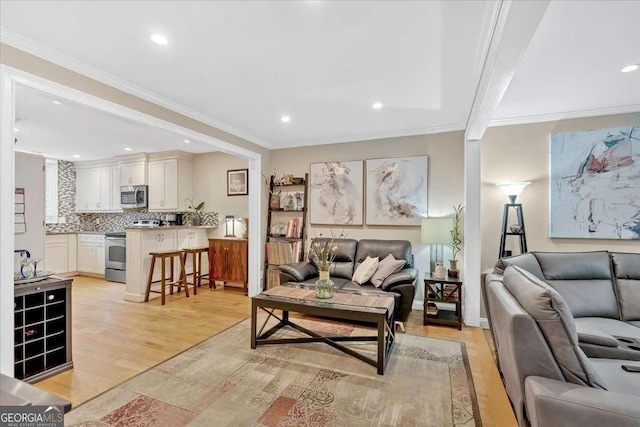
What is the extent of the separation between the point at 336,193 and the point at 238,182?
2.04 metres

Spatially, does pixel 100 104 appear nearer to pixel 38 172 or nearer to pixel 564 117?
pixel 38 172

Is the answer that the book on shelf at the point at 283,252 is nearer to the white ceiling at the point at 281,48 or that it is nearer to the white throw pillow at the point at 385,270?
the white throw pillow at the point at 385,270

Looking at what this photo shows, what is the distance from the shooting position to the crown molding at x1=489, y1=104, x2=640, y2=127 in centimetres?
322

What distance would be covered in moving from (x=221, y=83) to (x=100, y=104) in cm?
105

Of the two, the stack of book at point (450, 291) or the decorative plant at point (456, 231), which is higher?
the decorative plant at point (456, 231)

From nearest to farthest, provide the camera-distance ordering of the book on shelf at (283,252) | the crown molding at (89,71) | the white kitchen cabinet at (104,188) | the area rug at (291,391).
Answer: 1. the area rug at (291,391)
2. the crown molding at (89,71)
3. the book on shelf at (283,252)
4. the white kitchen cabinet at (104,188)

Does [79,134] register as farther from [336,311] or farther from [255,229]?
[336,311]

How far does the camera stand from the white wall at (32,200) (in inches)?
106

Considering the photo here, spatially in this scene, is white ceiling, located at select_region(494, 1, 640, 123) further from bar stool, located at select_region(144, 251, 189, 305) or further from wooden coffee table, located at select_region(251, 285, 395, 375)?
bar stool, located at select_region(144, 251, 189, 305)

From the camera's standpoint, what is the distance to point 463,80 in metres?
2.66

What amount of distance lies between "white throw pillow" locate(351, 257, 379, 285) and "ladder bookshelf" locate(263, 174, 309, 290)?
120 cm

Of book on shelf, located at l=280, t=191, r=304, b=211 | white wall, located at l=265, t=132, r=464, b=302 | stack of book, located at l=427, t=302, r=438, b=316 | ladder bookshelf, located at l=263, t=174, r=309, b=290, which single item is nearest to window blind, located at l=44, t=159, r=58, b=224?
ladder bookshelf, located at l=263, t=174, r=309, b=290

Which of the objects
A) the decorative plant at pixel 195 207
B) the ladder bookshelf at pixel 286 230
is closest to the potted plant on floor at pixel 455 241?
the ladder bookshelf at pixel 286 230

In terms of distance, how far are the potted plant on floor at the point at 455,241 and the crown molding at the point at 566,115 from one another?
1.16 m
